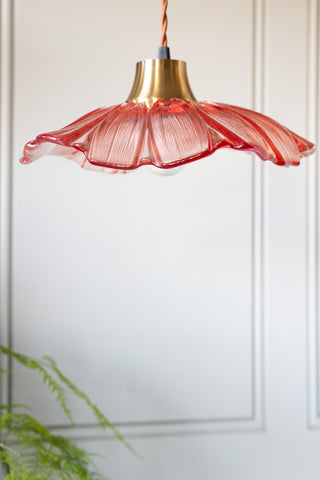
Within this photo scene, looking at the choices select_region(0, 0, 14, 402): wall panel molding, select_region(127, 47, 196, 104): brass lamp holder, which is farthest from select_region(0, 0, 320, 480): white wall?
select_region(127, 47, 196, 104): brass lamp holder

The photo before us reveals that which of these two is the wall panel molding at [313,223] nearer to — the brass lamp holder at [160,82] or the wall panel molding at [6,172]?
the wall panel molding at [6,172]

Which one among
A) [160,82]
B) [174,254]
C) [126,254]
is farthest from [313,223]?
[160,82]

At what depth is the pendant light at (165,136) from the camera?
0.72 metres

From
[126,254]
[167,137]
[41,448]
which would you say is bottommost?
[41,448]

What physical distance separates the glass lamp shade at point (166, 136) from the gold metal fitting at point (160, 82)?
0.04 metres

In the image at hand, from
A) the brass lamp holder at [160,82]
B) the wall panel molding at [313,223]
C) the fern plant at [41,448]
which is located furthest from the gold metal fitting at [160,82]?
the wall panel molding at [313,223]

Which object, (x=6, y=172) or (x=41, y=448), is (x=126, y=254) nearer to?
(x=6, y=172)

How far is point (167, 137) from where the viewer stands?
0.74m

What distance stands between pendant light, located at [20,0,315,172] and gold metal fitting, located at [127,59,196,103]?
0.12 feet

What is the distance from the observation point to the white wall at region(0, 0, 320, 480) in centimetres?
168

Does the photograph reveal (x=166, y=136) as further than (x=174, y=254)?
No

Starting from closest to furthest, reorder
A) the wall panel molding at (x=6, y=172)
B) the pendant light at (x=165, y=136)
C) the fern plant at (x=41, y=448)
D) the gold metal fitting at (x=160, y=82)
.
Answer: the pendant light at (x=165, y=136) → the gold metal fitting at (x=160, y=82) → the fern plant at (x=41, y=448) → the wall panel molding at (x=6, y=172)

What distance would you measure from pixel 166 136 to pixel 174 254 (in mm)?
1035

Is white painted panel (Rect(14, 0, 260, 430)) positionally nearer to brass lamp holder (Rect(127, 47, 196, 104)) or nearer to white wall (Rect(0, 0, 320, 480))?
white wall (Rect(0, 0, 320, 480))
